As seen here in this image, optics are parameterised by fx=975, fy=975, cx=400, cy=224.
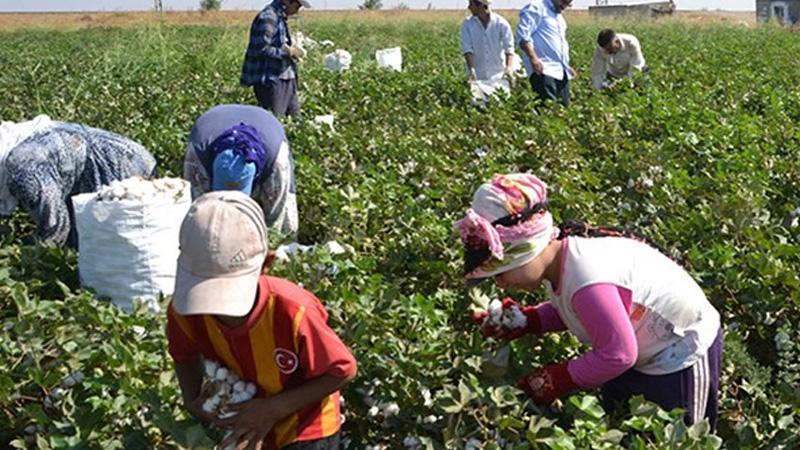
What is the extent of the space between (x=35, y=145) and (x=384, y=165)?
1928 mm

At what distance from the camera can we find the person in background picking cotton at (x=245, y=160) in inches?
135

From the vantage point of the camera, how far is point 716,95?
27.2ft

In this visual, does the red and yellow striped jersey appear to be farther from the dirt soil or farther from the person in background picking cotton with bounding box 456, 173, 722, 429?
the dirt soil

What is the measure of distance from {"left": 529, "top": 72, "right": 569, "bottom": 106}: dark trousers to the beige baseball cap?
5908mm

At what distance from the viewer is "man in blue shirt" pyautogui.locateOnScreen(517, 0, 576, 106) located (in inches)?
303

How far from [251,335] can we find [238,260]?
0.65 feet

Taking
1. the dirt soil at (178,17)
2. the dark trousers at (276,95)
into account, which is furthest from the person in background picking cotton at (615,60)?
the dirt soil at (178,17)

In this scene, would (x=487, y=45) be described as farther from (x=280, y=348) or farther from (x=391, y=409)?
(x=280, y=348)

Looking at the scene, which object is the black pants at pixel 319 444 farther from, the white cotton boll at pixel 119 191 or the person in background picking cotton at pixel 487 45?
the person in background picking cotton at pixel 487 45

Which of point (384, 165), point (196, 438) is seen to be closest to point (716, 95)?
point (384, 165)

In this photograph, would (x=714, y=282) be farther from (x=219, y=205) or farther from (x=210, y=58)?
(x=210, y=58)

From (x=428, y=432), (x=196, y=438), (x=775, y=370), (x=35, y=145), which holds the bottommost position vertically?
(x=775, y=370)

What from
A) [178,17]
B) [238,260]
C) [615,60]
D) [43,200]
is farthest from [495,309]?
[178,17]

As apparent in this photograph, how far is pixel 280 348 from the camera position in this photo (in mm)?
2137
